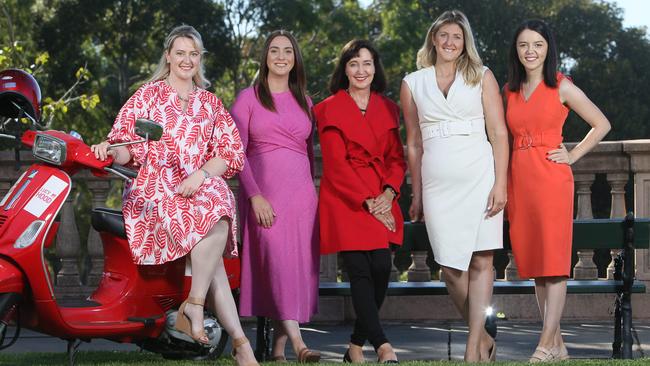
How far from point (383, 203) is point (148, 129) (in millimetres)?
1491

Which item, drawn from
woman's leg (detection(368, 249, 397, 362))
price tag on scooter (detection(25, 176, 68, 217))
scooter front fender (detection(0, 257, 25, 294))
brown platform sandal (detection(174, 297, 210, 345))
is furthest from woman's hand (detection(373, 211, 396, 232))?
scooter front fender (detection(0, 257, 25, 294))

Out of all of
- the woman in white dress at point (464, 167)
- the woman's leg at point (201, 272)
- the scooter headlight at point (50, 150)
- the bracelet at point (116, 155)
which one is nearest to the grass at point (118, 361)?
the woman in white dress at point (464, 167)

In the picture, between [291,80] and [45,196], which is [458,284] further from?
[45,196]

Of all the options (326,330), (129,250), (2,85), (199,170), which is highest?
(2,85)

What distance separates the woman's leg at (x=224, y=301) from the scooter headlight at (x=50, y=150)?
88 cm

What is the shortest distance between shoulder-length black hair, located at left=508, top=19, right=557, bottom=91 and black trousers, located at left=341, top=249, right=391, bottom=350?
123cm

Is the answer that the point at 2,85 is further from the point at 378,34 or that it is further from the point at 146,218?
the point at 378,34

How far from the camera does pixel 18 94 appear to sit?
671 cm

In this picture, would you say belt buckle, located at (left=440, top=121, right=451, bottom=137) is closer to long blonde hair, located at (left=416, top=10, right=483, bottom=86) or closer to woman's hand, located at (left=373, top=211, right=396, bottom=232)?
long blonde hair, located at (left=416, top=10, right=483, bottom=86)

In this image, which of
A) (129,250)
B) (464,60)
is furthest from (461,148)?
(129,250)

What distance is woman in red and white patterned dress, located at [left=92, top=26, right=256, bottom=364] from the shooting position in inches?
269

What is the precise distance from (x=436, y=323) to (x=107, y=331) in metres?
3.71

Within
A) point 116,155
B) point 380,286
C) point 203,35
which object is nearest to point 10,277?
point 116,155

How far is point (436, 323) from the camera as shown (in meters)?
10.0
